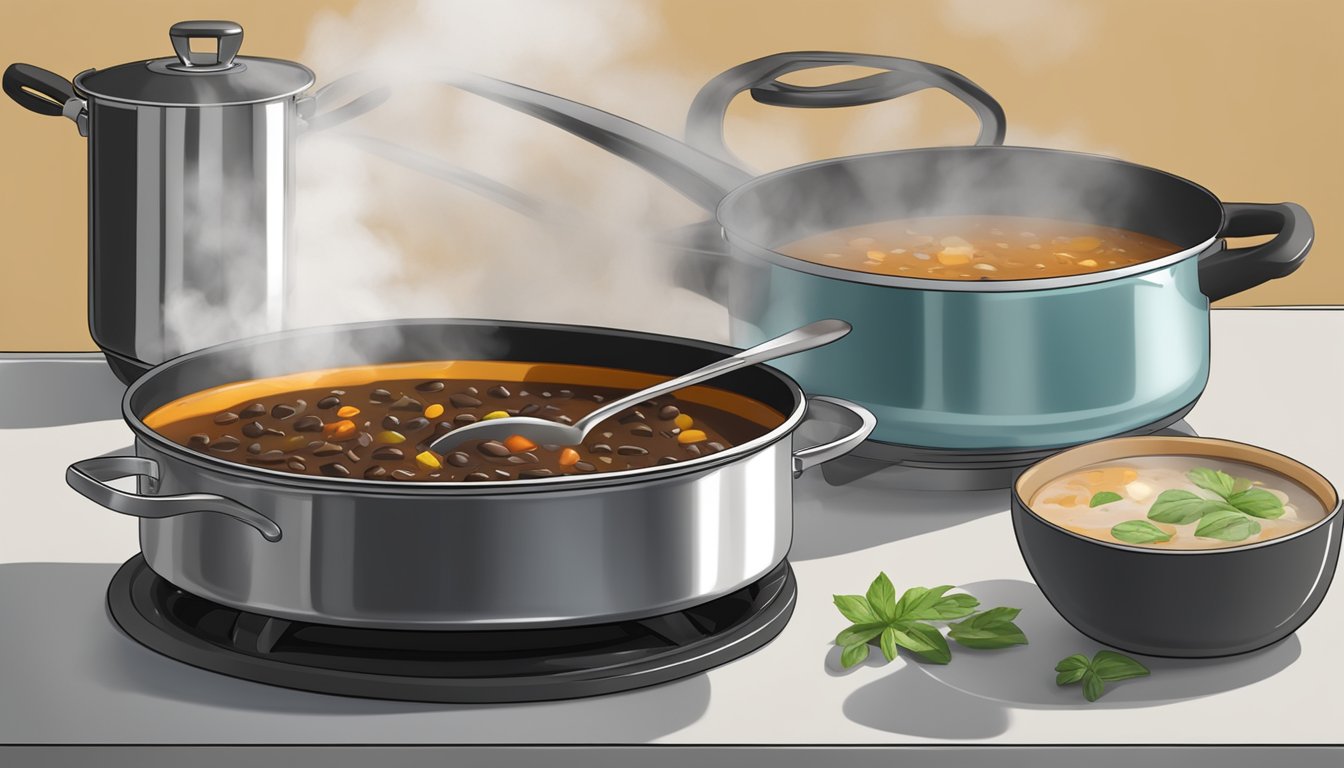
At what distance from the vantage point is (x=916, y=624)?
48.1 inches

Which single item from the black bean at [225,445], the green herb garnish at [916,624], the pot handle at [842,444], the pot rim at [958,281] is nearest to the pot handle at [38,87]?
the black bean at [225,445]

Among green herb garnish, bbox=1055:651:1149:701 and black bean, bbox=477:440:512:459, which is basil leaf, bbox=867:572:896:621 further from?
black bean, bbox=477:440:512:459

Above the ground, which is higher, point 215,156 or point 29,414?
point 215,156

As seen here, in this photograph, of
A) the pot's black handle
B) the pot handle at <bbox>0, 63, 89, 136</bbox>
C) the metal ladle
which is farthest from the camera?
the pot handle at <bbox>0, 63, 89, 136</bbox>

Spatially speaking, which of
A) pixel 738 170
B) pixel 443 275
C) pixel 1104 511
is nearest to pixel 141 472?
pixel 1104 511

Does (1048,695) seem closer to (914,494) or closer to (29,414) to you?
(914,494)

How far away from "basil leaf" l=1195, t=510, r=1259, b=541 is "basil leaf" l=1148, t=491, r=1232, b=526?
0.06 feet

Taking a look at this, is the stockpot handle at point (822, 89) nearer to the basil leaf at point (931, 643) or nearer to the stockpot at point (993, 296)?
the stockpot at point (993, 296)

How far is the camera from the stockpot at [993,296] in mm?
1399

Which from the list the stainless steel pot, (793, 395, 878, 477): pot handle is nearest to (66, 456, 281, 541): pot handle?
the stainless steel pot

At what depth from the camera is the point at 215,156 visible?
1.62 meters

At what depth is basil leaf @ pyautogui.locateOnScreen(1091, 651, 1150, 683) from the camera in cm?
115

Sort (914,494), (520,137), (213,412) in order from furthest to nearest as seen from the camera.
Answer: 1. (520,137)
2. (914,494)
3. (213,412)

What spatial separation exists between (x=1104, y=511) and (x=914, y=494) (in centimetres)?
30
